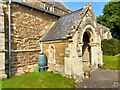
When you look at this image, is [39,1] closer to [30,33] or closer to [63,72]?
[30,33]

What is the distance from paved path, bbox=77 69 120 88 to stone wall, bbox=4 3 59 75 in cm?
548

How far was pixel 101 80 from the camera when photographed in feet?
41.9

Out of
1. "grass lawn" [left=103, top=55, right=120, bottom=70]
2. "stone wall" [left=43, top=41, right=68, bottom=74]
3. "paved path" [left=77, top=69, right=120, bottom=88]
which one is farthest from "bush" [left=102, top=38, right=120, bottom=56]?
"stone wall" [left=43, top=41, right=68, bottom=74]

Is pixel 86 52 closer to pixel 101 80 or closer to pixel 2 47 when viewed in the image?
pixel 101 80

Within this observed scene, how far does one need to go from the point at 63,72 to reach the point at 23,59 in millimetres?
3864

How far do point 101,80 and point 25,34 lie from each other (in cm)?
778

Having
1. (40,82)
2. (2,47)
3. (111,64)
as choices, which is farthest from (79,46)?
(111,64)

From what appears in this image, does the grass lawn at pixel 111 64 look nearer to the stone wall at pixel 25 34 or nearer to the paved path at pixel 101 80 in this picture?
the paved path at pixel 101 80

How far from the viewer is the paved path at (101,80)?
11.6m

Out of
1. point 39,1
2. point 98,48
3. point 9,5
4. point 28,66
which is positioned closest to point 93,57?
point 98,48

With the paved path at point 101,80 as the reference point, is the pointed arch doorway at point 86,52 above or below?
above

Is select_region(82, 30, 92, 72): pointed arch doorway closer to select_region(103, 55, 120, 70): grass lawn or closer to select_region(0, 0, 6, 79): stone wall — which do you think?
select_region(103, 55, 120, 70): grass lawn

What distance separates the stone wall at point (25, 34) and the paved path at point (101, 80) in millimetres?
5480

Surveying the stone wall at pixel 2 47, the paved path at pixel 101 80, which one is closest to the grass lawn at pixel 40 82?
the stone wall at pixel 2 47
